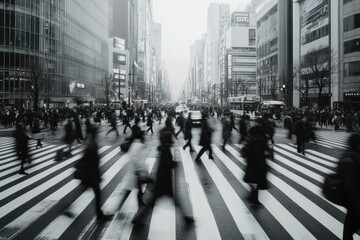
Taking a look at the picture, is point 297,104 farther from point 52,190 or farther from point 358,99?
point 52,190

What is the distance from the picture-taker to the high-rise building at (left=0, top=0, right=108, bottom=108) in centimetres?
5206

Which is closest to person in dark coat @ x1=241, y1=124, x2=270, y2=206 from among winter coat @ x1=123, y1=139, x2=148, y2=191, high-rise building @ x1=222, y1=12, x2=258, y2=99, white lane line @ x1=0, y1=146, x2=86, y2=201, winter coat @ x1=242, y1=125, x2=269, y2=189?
winter coat @ x1=242, y1=125, x2=269, y2=189

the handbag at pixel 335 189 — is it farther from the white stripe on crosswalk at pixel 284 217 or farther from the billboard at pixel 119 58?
the billboard at pixel 119 58

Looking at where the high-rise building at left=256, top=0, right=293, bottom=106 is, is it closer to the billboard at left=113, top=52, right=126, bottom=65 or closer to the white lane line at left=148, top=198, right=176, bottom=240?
the billboard at left=113, top=52, right=126, bottom=65

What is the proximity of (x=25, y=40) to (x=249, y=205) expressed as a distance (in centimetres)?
5558

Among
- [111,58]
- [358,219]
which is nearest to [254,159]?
[358,219]

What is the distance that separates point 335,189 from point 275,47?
82101 mm

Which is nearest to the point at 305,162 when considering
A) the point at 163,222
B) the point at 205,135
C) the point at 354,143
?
→ the point at 205,135

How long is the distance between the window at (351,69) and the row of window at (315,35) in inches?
338

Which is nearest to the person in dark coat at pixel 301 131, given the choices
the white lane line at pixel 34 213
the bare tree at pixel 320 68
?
the white lane line at pixel 34 213

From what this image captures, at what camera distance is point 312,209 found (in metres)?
7.44

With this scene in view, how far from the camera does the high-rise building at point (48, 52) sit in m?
52.1

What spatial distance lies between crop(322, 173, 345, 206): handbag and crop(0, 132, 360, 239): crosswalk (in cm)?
137

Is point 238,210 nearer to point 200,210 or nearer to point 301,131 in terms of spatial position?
point 200,210
